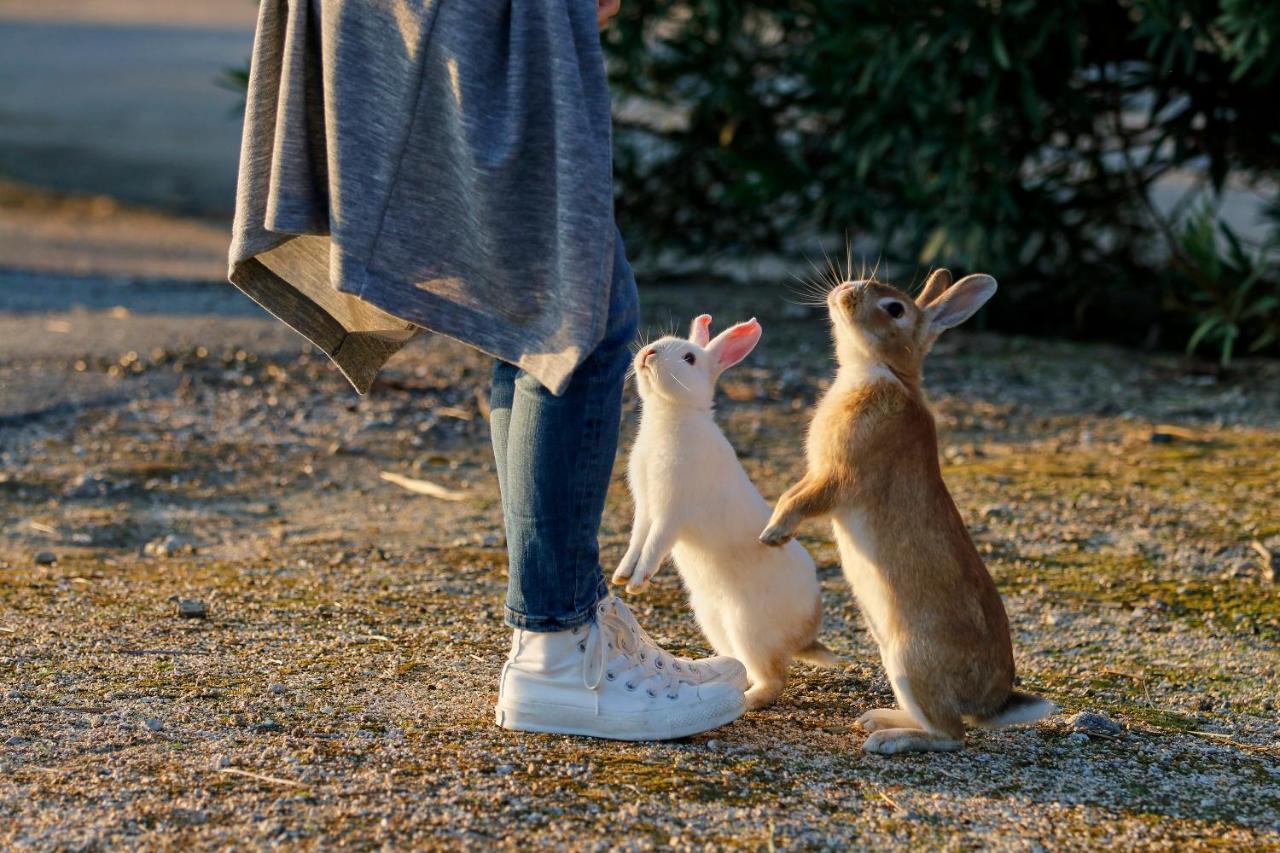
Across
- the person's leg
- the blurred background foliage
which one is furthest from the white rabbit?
the blurred background foliage

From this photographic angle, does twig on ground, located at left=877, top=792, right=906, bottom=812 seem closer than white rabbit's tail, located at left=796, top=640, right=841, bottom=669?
Yes

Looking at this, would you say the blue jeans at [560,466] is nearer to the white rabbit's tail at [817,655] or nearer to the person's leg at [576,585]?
the person's leg at [576,585]

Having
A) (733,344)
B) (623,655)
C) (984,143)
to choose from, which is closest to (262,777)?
(623,655)

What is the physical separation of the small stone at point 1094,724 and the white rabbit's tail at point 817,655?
0.56m

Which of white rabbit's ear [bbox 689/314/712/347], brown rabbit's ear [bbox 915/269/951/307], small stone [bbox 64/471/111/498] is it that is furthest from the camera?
small stone [bbox 64/471/111/498]

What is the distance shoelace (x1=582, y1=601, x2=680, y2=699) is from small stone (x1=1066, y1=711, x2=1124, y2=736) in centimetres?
94

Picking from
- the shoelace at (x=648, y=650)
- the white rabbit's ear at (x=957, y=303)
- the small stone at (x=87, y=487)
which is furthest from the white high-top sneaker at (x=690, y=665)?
the small stone at (x=87, y=487)

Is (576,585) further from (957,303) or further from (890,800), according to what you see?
(957,303)

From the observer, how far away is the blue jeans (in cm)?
296

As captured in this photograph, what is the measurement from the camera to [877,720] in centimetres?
336

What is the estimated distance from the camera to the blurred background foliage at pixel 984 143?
696 cm

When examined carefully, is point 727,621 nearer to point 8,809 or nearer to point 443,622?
point 443,622

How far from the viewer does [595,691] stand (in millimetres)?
3174

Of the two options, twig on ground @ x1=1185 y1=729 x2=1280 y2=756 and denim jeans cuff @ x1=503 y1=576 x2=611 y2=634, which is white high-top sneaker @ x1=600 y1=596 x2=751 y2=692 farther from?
twig on ground @ x1=1185 y1=729 x2=1280 y2=756
